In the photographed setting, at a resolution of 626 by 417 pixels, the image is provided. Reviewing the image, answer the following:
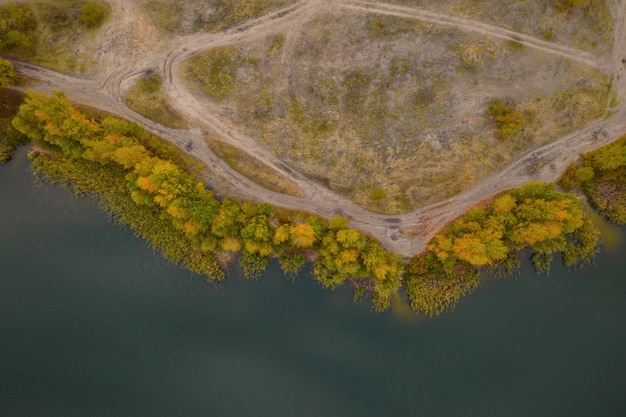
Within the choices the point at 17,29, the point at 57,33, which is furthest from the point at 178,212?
the point at 17,29

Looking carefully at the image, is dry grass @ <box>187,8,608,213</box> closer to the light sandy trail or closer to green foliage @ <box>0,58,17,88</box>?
the light sandy trail

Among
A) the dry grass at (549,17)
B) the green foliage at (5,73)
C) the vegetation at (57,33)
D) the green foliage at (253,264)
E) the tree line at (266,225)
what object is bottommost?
the green foliage at (253,264)

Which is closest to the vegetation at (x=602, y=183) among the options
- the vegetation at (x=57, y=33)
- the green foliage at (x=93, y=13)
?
the green foliage at (x=93, y=13)

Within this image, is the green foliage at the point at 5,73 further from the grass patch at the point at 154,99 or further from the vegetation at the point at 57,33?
the grass patch at the point at 154,99

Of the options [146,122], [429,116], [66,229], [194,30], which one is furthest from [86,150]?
[429,116]

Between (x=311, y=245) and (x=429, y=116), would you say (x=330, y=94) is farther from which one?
(x=311, y=245)

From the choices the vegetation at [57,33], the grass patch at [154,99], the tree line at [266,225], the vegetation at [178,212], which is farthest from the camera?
the grass patch at [154,99]
